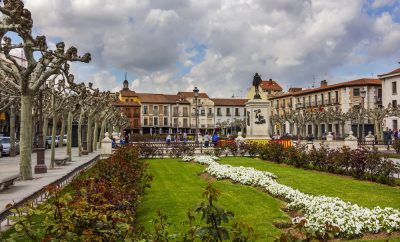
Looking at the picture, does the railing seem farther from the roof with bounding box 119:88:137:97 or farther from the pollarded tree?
the roof with bounding box 119:88:137:97

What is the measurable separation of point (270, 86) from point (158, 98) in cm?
3066

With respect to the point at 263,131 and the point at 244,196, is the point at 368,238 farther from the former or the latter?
the point at 263,131

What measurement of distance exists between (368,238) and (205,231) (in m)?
5.68

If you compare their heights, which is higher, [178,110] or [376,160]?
[178,110]

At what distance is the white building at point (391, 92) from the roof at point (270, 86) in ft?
179

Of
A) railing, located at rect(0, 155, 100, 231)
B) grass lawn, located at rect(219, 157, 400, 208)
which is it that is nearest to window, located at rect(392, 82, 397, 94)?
grass lawn, located at rect(219, 157, 400, 208)

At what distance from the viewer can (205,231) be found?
4148 millimetres

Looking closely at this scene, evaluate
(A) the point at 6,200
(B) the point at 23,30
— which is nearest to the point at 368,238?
(A) the point at 6,200

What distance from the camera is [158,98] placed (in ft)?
364

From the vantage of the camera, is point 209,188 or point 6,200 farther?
point 6,200

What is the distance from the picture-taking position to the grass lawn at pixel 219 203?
961cm

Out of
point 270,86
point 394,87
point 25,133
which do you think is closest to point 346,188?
point 25,133

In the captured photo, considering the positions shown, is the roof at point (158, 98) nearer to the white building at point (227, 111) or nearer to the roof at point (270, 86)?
the white building at point (227, 111)

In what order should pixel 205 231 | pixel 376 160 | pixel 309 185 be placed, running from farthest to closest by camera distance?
pixel 376 160 → pixel 309 185 → pixel 205 231
